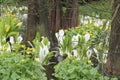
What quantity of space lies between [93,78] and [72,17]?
436 centimetres

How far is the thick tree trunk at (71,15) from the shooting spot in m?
7.77

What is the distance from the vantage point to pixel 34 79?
3818 mm

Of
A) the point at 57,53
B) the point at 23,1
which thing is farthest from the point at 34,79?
the point at 23,1

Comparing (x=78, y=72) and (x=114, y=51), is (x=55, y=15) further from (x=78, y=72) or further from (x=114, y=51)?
(x=78, y=72)

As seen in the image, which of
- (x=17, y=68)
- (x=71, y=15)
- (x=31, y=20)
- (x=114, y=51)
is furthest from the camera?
(x=71, y=15)

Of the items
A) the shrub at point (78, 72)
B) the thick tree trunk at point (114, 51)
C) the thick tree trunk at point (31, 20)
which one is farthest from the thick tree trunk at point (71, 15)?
the shrub at point (78, 72)


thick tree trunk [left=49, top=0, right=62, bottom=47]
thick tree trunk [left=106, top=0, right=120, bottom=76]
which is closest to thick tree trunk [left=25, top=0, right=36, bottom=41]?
thick tree trunk [left=49, top=0, right=62, bottom=47]

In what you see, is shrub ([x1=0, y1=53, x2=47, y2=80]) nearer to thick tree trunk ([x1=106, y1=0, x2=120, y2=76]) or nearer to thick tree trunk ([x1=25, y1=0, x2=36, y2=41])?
thick tree trunk ([x1=106, y1=0, x2=120, y2=76])

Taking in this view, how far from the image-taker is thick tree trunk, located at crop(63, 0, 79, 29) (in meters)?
7.77

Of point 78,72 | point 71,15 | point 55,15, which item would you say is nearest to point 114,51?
point 78,72

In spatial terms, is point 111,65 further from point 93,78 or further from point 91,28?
point 91,28

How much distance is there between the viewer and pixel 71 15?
7992 millimetres

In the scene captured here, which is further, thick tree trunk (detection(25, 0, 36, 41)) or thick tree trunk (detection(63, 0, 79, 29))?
thick tree trunk (detection(63, 0, 79, 29))

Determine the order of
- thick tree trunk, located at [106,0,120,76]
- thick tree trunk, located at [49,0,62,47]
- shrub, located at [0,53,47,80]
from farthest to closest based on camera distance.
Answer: thick tree trunk, located at [49,0,62,47], thick tree trunk, located at [106,0,120,76], shrub, located at [0,53,47,80]
